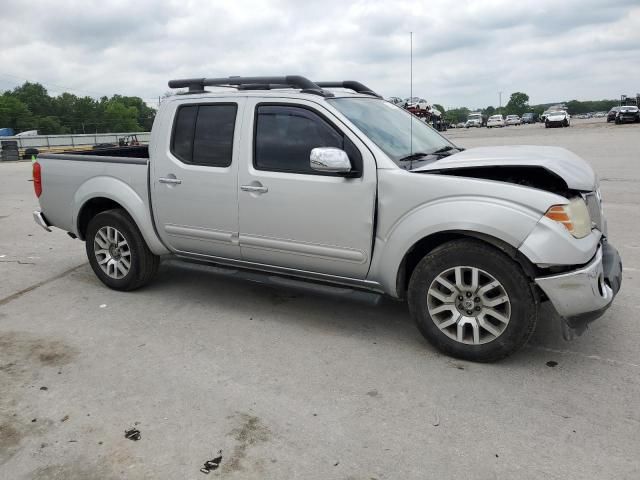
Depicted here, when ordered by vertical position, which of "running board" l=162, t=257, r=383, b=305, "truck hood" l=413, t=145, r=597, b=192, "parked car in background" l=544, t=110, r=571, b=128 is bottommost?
"running board" l=162, t=257, r=383, b=305

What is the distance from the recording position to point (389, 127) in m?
4.31

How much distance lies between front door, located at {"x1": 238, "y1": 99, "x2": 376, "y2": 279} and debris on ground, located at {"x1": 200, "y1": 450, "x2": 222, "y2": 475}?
1.71 metres

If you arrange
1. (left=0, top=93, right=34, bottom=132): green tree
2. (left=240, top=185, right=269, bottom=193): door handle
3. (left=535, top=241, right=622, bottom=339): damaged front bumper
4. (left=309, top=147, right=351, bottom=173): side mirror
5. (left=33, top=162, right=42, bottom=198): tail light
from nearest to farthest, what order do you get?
1. (left=535, top=241, right=622, bottom=339): damaged front bumper
2. (left=309, top=147, right=351, bottom=173): side mirror
3. (left=240, top=185, right=269, bottom=193): door handle
4. (left=33, top=162, right=42, bottom=198): tail light
5. (left=0, top=93, right=34, bottom=132): green tree

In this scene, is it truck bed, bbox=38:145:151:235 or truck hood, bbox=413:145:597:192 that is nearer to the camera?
truck hood, bbox=413:145:597:192

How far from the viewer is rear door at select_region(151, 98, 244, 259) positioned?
4.41m

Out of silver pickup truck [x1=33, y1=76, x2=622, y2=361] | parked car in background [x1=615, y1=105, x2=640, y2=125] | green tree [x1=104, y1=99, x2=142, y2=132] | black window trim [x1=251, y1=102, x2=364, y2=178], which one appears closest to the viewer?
silver pickup truck [x1=33, y1=76, x2=622, y2=361]

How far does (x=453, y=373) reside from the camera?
11.5ft

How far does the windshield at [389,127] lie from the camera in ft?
13.1

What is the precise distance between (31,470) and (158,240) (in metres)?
2.52

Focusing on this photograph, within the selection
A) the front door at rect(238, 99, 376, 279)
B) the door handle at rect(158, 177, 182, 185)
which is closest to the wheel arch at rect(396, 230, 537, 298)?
the front door at rect(238, 99, 376, 279)

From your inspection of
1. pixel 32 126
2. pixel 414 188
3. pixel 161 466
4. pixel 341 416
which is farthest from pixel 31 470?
pixel 32 126

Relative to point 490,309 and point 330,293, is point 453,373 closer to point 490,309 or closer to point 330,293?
point 490,309

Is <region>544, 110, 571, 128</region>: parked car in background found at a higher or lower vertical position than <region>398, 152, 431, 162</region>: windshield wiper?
higher

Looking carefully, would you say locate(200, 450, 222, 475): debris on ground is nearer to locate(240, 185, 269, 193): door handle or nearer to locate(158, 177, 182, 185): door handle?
locate(240, 185, 269, 193): door handle
